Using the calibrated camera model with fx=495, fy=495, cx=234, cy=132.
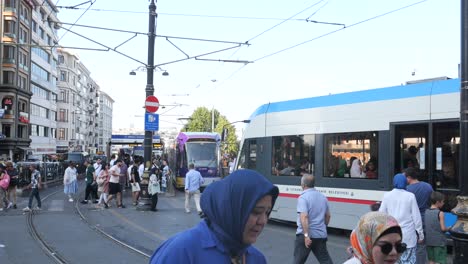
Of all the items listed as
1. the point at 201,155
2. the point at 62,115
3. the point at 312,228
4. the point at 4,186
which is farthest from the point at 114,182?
the point at 62,115

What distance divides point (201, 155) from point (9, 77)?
138ft

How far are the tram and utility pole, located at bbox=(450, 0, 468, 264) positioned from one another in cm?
440

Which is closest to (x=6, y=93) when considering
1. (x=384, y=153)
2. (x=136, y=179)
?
(x=136, y=179)

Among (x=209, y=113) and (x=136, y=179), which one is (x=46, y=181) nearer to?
(x=136, y=179)

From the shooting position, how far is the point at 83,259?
8.91m

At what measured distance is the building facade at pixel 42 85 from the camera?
69.8 m

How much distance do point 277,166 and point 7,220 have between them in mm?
7868

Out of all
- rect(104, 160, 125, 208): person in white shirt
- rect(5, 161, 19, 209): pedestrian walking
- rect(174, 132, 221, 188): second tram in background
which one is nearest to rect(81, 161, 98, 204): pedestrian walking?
rect(104, 160, 125, 208): person in white shirt

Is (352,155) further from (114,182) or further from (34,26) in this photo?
(34,26)

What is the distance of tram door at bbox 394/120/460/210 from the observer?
9.59m

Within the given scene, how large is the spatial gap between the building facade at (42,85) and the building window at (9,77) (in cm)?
662

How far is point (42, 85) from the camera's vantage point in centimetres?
7444

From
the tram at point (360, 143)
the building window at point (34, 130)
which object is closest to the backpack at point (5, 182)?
the tram at point (360, 143)

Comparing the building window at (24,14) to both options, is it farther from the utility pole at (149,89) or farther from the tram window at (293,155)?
the tram window at (293,155)
